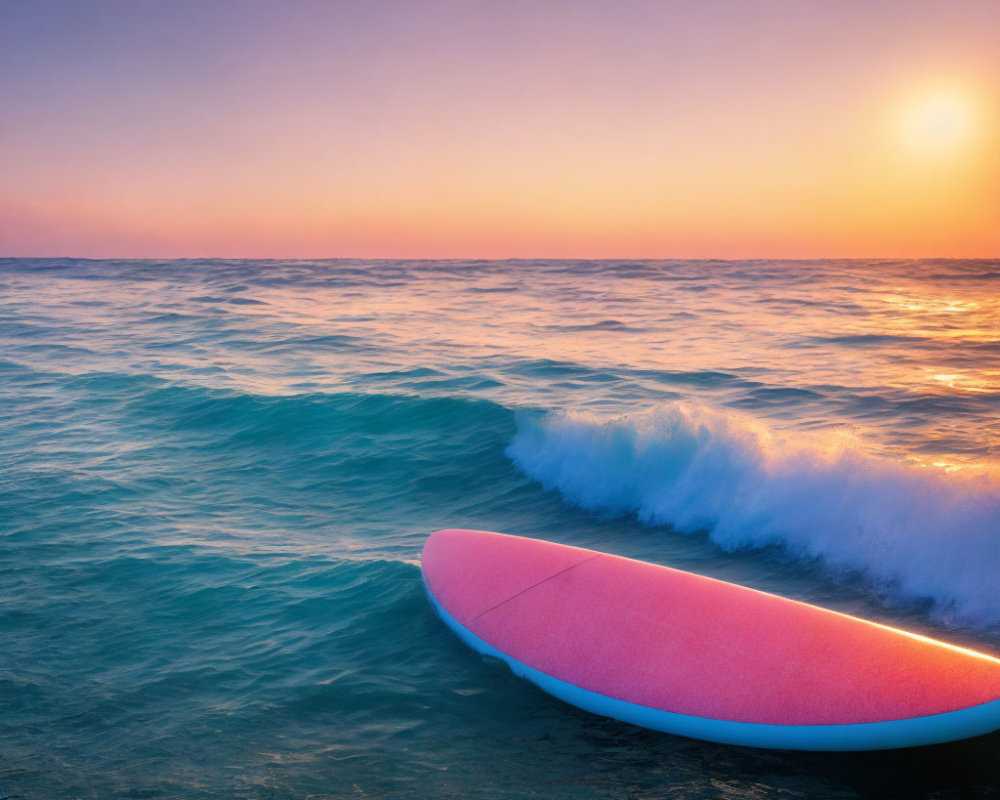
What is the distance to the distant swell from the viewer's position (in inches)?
186

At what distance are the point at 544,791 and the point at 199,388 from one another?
30.5 ft

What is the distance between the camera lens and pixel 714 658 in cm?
340

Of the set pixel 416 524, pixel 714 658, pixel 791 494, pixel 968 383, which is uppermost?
pixel 968 383

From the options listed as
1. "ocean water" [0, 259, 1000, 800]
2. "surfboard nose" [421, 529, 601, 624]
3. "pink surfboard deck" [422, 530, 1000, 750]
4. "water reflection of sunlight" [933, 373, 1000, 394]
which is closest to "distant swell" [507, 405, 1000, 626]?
"ocean water" [0, 259, 1000, 800]

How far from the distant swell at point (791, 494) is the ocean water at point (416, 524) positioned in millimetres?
23

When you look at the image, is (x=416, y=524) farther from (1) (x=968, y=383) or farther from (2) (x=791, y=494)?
(1) (x=968, y=383)

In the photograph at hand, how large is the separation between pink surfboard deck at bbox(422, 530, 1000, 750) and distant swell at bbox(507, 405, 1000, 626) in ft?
4.78

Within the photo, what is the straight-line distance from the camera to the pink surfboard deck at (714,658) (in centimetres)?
299

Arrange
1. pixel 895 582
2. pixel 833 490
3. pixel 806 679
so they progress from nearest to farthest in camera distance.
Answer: pixel 806 679, pixel 895 582, pixel 833 490

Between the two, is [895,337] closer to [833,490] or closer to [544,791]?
[833,490]

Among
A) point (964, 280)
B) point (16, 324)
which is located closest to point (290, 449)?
point (16, 324)

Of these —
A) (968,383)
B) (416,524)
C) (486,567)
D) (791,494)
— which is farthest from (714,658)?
(968,383)

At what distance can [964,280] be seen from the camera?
26.0 metres

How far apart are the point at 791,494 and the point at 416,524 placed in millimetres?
Answer: 3156
